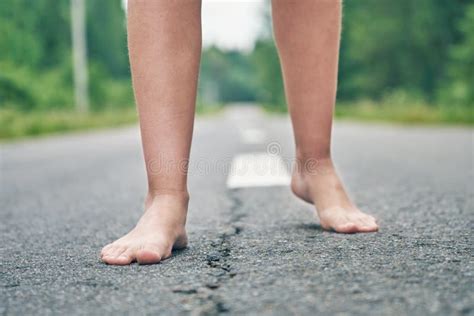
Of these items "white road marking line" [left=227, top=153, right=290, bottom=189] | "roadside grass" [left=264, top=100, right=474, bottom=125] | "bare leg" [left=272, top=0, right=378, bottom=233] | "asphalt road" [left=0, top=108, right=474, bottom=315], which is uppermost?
"bare leg" [left=272, top=0, right=378, bottom=233]

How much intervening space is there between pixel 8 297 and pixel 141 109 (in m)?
0.63

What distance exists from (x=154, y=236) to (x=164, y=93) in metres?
→ 0.37

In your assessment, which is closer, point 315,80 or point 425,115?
point 315,80

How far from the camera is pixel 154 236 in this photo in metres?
1.48

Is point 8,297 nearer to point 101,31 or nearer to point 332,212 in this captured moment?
point 332,212

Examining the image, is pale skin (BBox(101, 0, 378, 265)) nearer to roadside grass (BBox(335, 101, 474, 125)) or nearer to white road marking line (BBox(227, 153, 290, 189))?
white road marking line (BBox(227, 153, 290, 189))

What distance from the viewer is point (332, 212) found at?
5.85 feet

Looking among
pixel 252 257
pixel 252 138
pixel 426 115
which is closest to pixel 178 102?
pixel 252 257

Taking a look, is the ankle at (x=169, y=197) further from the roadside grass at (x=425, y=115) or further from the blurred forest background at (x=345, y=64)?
the roadside grass at (x=425, y=115)

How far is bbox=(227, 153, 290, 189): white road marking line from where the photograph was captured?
3.13m

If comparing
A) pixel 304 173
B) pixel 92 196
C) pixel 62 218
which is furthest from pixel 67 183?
pixel 304 173

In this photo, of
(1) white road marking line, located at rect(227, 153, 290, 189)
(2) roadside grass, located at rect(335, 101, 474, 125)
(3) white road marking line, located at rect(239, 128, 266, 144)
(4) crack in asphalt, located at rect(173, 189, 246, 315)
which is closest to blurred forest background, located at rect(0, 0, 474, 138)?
(2) roadside grass, located at rect(335, 101, 474, 125)

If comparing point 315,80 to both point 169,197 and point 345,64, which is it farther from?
point 345,64

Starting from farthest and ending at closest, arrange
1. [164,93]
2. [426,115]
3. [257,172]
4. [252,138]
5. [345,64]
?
[345,64]
[426,115]
[252,138]
[257,172]
[164,93]
